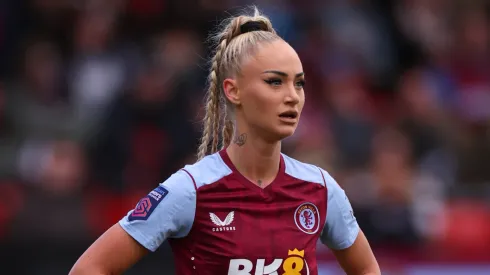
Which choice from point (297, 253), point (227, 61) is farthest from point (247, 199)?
point (227, 61)

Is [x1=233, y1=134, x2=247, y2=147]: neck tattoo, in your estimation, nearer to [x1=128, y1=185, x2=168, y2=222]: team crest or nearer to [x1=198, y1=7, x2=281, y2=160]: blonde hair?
[x1=198, y1=7, x2=281, y2=160]: blonde hair

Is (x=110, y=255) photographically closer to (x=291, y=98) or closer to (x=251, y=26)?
(x=291, y=98)

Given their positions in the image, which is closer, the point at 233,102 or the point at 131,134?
the point at 233,102

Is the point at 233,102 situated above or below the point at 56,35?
below

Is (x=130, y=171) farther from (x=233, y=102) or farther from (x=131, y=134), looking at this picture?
(x=233, y=102)

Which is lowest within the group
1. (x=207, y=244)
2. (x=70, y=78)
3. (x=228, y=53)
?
(x=207, y=244)

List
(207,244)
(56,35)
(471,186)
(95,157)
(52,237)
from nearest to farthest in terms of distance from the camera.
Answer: (207,244)
(52,237)
(95,157)
(471,186)
(56,35)

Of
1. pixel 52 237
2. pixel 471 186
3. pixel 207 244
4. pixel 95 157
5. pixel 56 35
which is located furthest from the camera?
pixel 56 35

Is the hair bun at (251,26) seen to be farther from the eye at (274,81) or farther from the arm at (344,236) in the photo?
the arm at (344,236)

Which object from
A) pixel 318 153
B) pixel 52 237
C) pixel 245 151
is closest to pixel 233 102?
pixel 245 151

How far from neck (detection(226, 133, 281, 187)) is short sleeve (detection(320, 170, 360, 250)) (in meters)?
0.29

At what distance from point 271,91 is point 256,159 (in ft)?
1.07

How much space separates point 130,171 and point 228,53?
167 inches

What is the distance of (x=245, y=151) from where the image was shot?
4.81 meters
